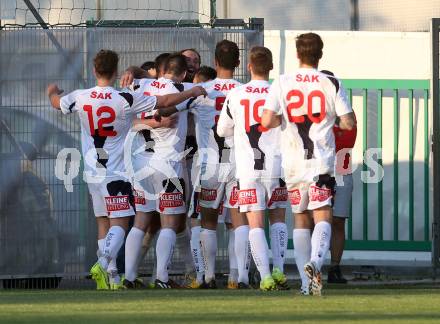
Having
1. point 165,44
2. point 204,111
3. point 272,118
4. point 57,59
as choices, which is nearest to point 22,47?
point 57,59

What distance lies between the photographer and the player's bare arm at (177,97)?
13109 millimetres

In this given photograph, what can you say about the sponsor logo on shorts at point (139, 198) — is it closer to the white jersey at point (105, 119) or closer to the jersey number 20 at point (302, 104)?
the white jersey at point (105, 119)

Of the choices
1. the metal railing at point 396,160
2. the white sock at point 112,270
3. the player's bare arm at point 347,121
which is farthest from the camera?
the metal railing at point 396,160

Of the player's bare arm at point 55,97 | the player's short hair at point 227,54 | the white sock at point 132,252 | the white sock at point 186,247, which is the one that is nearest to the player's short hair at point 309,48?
the player's short hair at point 227,54

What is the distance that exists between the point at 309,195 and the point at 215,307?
72.5 inches

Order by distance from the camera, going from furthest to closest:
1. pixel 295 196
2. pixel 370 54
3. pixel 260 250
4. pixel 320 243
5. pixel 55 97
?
pixel 370 54, pixel 55 97, pixel 260 250, pixel 295 196, pixel 320 243

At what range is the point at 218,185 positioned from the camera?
13523 mm

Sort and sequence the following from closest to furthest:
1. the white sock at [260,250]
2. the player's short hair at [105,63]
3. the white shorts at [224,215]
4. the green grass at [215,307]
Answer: the green grass at [215,307], the white sock at [260,250], the player's short hair at [105,63], the white shorts at [224,215]

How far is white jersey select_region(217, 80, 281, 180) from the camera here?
12781 mm

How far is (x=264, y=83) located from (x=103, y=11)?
13.9 ft

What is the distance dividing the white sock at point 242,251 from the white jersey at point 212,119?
670 mm

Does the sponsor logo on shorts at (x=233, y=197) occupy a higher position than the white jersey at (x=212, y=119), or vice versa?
the white jersey at (x=212, y=119)

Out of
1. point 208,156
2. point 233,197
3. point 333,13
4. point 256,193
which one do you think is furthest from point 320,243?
point 333,13

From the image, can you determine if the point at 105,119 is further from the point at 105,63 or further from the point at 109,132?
the point at 105,63
